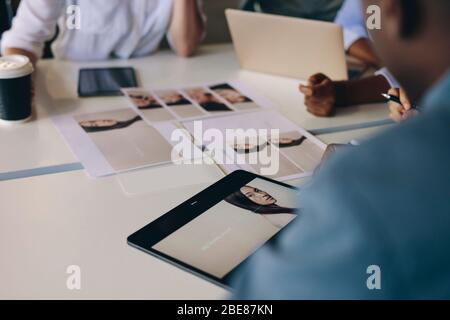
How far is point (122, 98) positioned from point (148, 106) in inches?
3.4

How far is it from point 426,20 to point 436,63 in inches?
1.5

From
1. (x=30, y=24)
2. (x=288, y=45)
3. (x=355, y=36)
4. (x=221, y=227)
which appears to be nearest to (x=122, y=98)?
(x=30, y=24)

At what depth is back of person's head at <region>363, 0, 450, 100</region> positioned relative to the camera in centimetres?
42

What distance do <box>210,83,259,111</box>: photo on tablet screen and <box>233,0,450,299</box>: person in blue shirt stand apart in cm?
79

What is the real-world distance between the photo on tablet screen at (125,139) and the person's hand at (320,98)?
14.4 inches

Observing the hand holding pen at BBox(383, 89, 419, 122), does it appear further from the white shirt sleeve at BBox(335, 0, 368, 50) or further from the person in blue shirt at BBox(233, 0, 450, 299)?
the person in blue shirt at BBox(233, 0, 450, 299)

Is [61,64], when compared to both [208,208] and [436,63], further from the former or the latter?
[436,63]

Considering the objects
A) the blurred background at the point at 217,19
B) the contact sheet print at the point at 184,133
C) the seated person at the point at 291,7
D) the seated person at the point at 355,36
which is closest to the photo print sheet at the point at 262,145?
the contact sheet print at the point at 184,133

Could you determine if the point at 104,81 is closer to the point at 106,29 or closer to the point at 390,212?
the point at 106,29

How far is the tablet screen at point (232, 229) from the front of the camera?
717mm

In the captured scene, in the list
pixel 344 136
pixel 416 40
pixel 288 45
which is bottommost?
pixel 344 136

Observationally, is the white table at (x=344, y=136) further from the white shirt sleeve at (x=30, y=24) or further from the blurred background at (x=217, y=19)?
the blurred background at (x=217, y=19)

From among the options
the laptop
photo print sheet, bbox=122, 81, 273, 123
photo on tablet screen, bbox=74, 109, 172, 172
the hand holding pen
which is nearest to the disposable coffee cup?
photo on tablet screen, bbox=74, 109, 172, 172

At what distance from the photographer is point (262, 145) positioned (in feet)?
3.43
